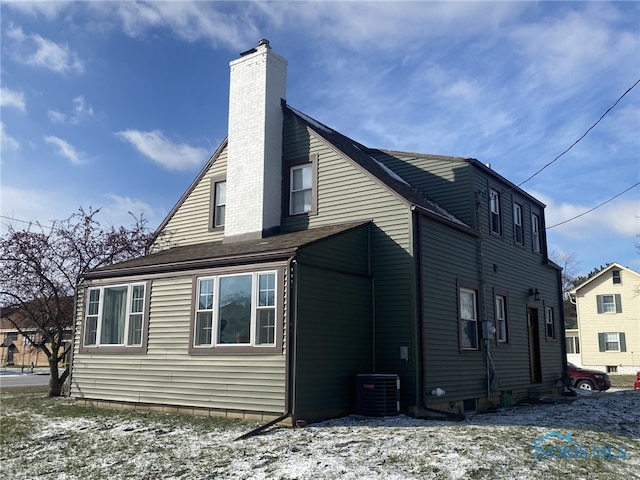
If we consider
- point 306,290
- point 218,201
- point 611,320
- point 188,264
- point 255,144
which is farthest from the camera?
point 611,320

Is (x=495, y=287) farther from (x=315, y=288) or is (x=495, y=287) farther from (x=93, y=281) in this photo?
(x=93, y=281)

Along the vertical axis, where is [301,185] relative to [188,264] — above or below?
above

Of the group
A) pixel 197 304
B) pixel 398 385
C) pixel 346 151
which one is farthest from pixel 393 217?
pixel 197 304

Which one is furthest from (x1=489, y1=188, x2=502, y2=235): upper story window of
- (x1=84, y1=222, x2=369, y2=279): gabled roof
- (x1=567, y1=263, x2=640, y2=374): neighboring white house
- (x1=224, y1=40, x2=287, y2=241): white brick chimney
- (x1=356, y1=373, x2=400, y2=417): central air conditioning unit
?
(x1=567, y1=263, x2=640, y2=374): neighboring white house

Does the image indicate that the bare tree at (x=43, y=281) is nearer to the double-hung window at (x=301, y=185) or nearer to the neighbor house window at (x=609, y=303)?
the double-hung window at (x=301, y=185)

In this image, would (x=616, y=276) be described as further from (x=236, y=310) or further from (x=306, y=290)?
(x=236, y=310)

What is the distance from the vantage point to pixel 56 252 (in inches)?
840

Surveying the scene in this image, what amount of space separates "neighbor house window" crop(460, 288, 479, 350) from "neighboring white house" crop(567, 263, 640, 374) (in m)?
26.1

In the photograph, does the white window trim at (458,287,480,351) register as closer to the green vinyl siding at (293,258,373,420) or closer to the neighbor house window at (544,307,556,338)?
the green vinyl siding at (293,258,373,420)

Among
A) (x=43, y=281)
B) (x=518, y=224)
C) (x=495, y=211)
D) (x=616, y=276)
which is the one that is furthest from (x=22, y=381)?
(x=616, y=276)

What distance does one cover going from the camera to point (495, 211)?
1767cm

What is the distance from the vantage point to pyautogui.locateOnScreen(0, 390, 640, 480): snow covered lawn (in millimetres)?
7629

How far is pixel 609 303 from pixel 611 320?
112 cm

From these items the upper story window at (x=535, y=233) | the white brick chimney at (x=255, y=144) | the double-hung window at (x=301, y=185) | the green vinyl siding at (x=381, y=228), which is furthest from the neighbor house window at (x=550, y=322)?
the white brick chimney at (x=255, y=144)
